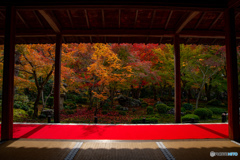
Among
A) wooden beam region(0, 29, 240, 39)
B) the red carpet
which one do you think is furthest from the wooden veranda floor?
wooden beam region(0, 29, 240, 39)

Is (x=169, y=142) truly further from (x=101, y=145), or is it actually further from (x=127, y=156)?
(x=101, y=145)

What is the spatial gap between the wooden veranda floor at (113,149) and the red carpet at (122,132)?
0.31 metres

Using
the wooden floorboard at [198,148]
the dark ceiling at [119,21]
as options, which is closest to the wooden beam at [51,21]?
the dark ceiling at [119,21]

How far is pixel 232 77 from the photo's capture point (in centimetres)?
333

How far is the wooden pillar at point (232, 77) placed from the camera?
3.29m

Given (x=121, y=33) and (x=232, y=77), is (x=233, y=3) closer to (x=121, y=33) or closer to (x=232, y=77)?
(x=232, y=77)

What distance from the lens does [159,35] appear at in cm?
499

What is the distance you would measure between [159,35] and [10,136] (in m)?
5.28

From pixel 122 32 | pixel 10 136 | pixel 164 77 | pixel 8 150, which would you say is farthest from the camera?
pixel 164 77

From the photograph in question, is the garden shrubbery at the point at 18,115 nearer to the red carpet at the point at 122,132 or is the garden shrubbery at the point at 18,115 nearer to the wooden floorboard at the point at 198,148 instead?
the red carpet at the point at 122,132

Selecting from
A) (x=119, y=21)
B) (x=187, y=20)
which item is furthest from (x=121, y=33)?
(x=187, y=20)

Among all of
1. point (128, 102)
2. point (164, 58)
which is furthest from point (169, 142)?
Result: point (128, 102)

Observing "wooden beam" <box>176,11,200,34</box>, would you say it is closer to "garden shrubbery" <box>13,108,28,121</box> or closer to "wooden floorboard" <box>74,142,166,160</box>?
"wooden floorboard" <box>74,142,166,160</box>

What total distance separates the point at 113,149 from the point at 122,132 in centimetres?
102
